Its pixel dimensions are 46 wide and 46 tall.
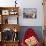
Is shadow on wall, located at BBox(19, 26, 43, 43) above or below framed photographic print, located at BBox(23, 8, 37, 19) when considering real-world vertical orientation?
below

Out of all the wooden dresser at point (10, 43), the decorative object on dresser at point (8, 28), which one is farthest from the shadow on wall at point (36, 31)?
the wooden dresser at point (10, 43)

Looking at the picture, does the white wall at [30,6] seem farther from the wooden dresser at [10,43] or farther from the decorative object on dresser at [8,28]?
the wooden dresser at [10,43]

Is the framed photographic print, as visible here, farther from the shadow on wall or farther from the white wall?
the shadow on wall

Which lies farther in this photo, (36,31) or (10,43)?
(36,31)

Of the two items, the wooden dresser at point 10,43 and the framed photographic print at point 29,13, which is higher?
the framed photographic print at point 29,13

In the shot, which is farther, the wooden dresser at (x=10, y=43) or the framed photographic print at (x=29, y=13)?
the framed photographic print at (x=29, y=13)

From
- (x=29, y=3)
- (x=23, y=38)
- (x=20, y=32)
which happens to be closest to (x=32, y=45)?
(x=23, y=38)

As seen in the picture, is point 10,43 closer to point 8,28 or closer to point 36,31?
point 8,28

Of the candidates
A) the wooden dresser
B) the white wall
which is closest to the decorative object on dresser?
the wooden dresser

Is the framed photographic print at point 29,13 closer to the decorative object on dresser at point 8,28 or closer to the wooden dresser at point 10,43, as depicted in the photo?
the decorative object on dresser at point 8,28

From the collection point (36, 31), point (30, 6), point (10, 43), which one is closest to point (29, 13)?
point (30, 6)

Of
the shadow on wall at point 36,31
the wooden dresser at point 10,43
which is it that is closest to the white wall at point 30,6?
the shadow on wall at point 36,31

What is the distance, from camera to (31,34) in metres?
5.01

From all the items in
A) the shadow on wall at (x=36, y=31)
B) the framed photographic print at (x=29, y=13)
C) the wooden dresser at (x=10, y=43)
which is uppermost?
the framed photographic print at (x=29, y=13)
